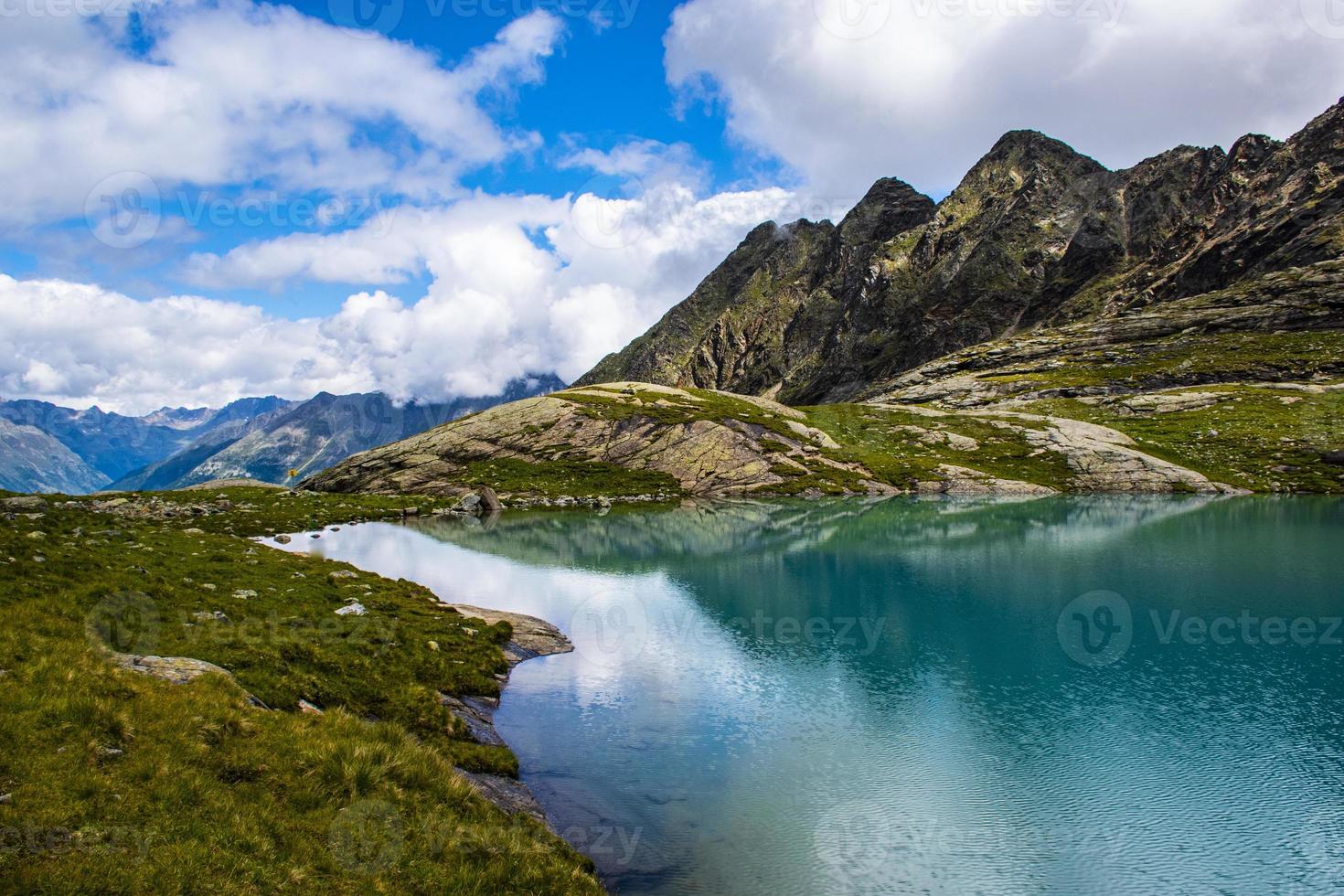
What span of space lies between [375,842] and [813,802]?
41.9 ft

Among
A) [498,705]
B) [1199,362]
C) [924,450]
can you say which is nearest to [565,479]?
[924,450]

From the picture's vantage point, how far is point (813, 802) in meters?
Result: 20.3

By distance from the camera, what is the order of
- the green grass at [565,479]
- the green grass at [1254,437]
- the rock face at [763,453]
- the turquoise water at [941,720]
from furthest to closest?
1. the rock face at [763,453]
2. the green grass at [565,479]
3. the green grass at [1254,437]
4. the turquoise water at [941,720]

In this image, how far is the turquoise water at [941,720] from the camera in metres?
17.7

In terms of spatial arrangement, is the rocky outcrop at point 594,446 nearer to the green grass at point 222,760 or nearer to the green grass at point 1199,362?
the green grass at point 1199,362

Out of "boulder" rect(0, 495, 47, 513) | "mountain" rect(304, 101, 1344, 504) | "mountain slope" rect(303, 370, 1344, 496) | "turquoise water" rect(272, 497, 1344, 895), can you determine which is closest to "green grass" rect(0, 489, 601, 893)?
"turquoise water" rect(272, 497, 1344, 895)

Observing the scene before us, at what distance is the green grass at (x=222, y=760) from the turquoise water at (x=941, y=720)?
4.16m

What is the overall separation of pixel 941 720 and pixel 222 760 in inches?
930

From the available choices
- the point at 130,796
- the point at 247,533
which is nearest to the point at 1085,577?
the point at 130,796

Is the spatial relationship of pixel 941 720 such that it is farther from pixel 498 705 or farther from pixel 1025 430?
pixel 1025 430

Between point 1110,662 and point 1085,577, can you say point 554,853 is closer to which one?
point 1110,662

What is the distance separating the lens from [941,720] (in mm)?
26391

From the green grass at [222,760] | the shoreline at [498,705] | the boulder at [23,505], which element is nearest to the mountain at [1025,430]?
the boulder at [23,505]

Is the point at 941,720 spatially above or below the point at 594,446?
below
